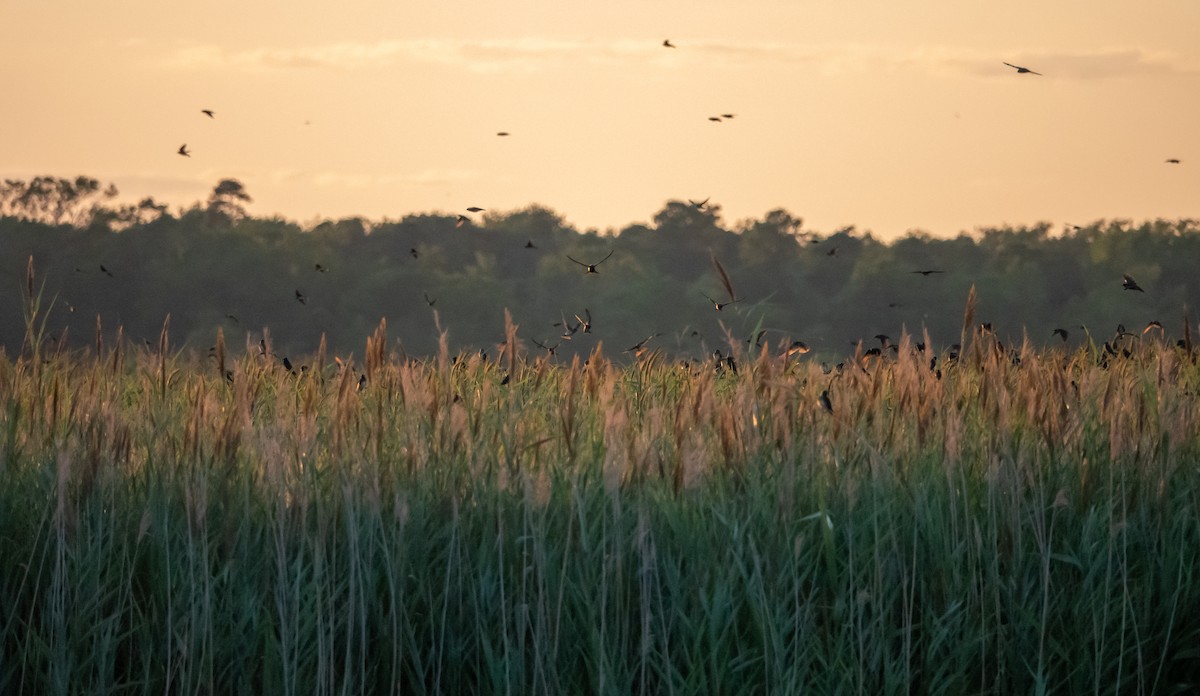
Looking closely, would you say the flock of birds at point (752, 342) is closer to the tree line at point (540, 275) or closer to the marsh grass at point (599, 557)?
the marsh grass at point (599, 557)

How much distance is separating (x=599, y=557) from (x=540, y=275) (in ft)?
203

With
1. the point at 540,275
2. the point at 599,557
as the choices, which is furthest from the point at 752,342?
the point at 540,275

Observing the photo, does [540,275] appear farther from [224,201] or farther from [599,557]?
[599,557]

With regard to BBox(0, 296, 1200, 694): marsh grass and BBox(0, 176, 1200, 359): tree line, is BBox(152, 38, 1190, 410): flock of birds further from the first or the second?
BBox(0, 176, 1200, 359): tree line

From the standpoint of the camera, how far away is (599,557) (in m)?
3.33

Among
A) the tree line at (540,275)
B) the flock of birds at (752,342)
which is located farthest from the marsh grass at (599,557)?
the tree line at (540,275)

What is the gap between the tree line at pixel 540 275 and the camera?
185 ft

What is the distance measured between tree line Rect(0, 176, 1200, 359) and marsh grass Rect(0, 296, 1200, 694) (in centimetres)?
4838

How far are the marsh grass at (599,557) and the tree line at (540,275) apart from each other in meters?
48.4

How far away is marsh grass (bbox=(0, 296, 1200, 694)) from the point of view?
3148 millimetres

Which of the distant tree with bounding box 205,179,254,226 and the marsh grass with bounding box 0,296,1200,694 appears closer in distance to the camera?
the marsh grass with bounding box 0,296,1200,694

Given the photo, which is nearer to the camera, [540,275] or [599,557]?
[599,557]

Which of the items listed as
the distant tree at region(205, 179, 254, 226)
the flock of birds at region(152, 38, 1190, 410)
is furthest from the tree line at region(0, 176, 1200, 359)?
the flock of birds at region(152, 38, 1190, 410)

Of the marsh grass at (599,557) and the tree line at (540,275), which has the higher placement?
the marsh grass at (599,557)
